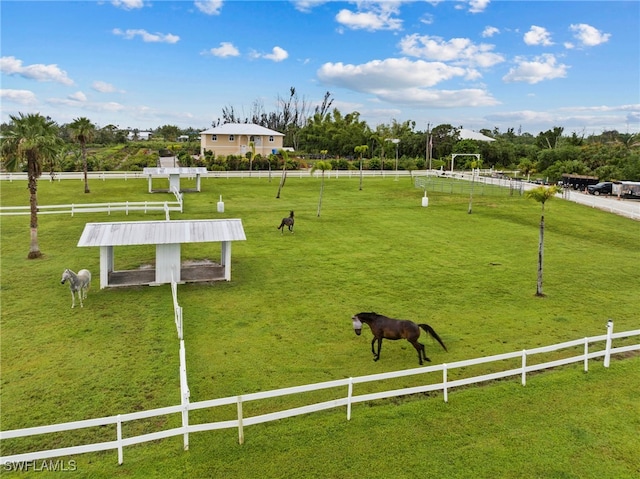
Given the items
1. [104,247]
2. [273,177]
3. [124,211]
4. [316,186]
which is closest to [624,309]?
[104,247]

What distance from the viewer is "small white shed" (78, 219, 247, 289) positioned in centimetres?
1683

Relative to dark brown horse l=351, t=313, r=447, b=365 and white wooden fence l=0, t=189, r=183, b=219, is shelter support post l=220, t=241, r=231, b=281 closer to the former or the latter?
dark brown horse l=351, t=313, r=447, b=365

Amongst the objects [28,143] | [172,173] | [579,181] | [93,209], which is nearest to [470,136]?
[579,181]

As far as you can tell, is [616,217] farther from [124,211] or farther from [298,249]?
[124,211]

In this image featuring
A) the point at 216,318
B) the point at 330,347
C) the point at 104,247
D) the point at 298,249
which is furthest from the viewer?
the point at 298,249

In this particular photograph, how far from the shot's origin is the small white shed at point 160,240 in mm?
16828

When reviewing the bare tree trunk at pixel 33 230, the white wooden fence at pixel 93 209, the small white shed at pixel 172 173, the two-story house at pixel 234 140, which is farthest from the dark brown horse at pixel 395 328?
the two-story house at pixel 234 140

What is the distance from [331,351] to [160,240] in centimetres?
843

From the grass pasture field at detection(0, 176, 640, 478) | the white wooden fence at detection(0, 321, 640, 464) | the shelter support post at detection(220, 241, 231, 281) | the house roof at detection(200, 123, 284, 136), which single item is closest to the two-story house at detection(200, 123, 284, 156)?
the house roof at detection(200, 123, 284, 136)

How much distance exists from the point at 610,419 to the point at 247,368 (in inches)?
309

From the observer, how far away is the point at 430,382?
1071 cm

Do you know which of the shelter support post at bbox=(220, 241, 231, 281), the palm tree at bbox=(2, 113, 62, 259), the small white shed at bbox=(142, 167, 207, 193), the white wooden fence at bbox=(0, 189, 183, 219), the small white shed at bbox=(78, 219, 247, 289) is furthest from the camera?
the small white shed at bbox=(142, 167, 207, 193)

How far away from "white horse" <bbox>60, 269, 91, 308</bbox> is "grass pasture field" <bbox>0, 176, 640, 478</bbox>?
40cm

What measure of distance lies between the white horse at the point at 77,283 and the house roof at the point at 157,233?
1.38 meters
